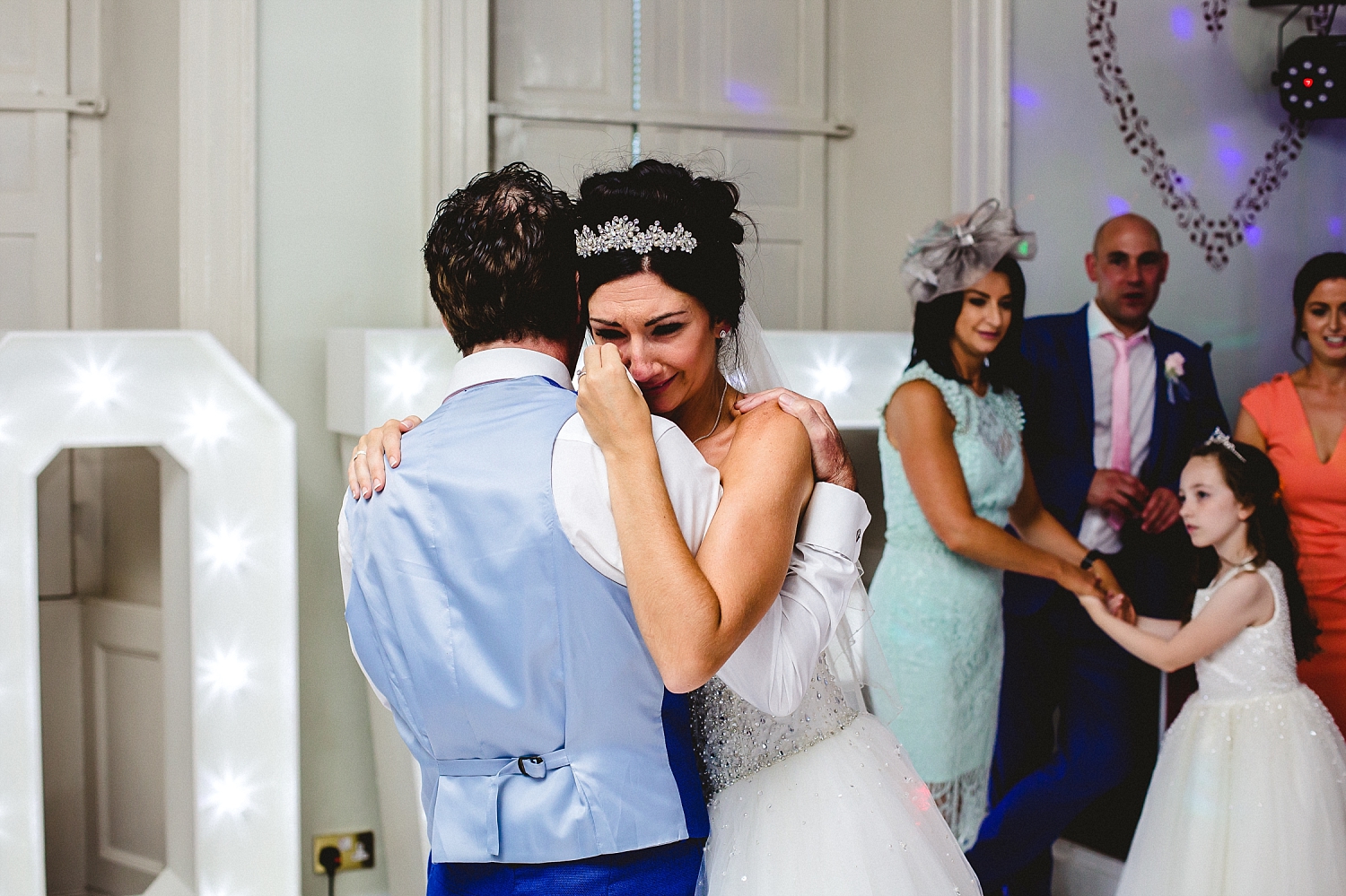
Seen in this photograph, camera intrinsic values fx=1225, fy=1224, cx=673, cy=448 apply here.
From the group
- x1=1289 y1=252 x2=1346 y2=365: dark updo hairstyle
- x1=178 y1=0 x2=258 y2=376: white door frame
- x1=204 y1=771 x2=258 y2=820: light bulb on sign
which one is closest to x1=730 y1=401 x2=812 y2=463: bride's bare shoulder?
x1=204 y1=771 x2=258 y2=820: light bulb on sign

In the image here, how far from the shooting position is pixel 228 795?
265cm

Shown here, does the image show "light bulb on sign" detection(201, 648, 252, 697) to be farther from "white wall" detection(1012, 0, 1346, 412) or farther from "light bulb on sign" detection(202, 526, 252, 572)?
"white wall" detection(1012, 0, 1346, 412)

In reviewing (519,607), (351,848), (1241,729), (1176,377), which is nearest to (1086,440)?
(1176,377)

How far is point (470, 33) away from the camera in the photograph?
3404mm

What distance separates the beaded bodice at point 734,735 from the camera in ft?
4.99

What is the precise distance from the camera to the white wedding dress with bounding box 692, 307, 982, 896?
4.84 feet

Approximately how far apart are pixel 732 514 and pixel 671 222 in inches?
15.3

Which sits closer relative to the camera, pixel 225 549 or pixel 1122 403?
pixel 225 549

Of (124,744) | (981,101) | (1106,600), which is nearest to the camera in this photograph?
(1106,600)

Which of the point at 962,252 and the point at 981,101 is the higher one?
the point at 981,101

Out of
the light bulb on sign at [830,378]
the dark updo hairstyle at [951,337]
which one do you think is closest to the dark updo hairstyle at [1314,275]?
the dark updo hairstyle at [951,337]

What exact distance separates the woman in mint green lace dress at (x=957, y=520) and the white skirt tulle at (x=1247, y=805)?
1.22 feet

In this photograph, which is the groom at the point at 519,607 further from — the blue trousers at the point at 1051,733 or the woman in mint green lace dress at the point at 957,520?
the blue trousers at the point at 1051,733

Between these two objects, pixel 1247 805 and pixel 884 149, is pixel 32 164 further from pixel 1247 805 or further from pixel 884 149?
pixel 1247 805
